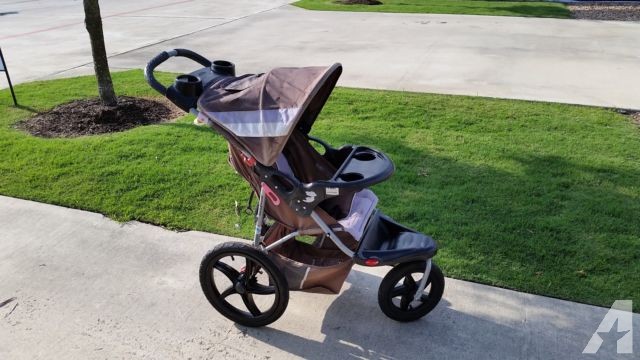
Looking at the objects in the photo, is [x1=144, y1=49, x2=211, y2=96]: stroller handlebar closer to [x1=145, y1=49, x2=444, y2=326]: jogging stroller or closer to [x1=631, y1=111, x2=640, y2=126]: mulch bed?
[x1=145, y1=49, x2=444, y2=326]: jogging stroller

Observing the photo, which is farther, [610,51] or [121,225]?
[610,51]

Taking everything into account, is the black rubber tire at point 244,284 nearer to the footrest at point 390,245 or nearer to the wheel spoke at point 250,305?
the wheel spoke at point 250,305

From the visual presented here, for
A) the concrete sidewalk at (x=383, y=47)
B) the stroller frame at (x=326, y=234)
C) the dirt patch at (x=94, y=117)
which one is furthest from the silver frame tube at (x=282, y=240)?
the concrete sidewalk at (x=383, y=47)

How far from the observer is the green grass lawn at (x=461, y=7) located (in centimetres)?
1495

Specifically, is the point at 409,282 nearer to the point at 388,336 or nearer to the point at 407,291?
the point at 407,291

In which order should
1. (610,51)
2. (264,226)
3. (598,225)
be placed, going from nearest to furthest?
(264,226)
(598,225)
(610,51)

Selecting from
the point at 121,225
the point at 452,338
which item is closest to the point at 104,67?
the point at 121,225

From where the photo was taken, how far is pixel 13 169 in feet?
16.6

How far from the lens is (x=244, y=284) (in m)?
3.07

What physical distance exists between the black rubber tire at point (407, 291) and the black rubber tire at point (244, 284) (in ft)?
1.87

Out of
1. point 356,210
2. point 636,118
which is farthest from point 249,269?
point 636,118

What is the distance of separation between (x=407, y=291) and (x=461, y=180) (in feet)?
6.26

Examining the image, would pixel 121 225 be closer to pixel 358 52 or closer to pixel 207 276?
pixel 207 276

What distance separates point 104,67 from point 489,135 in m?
4.54
